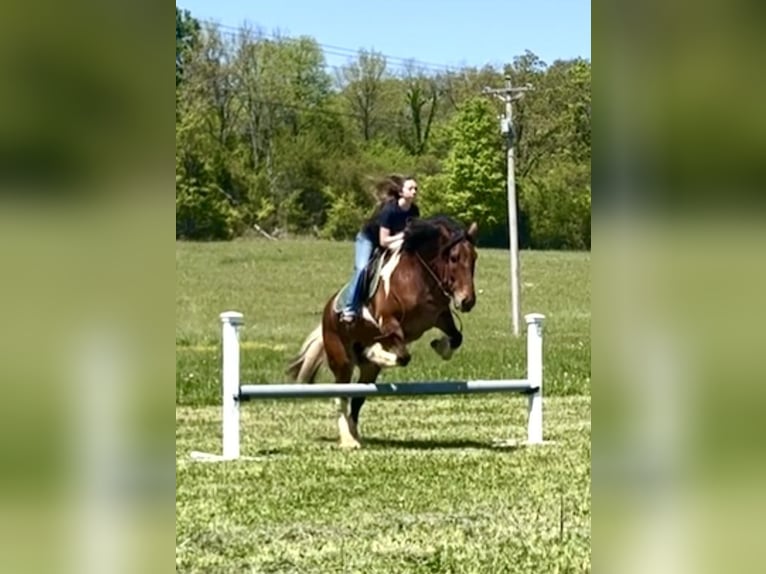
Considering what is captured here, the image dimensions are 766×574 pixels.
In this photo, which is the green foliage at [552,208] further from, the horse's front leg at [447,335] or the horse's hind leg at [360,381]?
the horse's hind leg at [360,381]

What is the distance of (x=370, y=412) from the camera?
7406mm

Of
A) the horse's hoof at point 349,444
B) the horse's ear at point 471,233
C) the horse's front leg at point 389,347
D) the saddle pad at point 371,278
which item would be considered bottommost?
the horse's hoof at point 349,444

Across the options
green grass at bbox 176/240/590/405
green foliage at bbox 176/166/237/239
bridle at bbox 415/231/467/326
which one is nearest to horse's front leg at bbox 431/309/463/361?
bridle at bbox 415/231/467/326

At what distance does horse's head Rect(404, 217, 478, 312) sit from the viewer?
19.7ft

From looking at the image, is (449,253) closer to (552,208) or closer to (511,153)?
(552,208)

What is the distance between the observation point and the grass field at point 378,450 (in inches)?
125

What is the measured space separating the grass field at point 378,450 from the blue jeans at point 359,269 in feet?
2.23

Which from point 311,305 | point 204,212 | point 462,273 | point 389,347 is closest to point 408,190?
point 462,273

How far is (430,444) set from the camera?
6.21m

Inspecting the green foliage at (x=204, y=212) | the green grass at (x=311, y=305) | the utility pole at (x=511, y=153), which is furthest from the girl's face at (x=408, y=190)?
the green foliage at (x=204, y=212)

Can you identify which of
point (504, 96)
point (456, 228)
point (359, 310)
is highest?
point (504, 96)

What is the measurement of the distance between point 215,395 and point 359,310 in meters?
1.88
